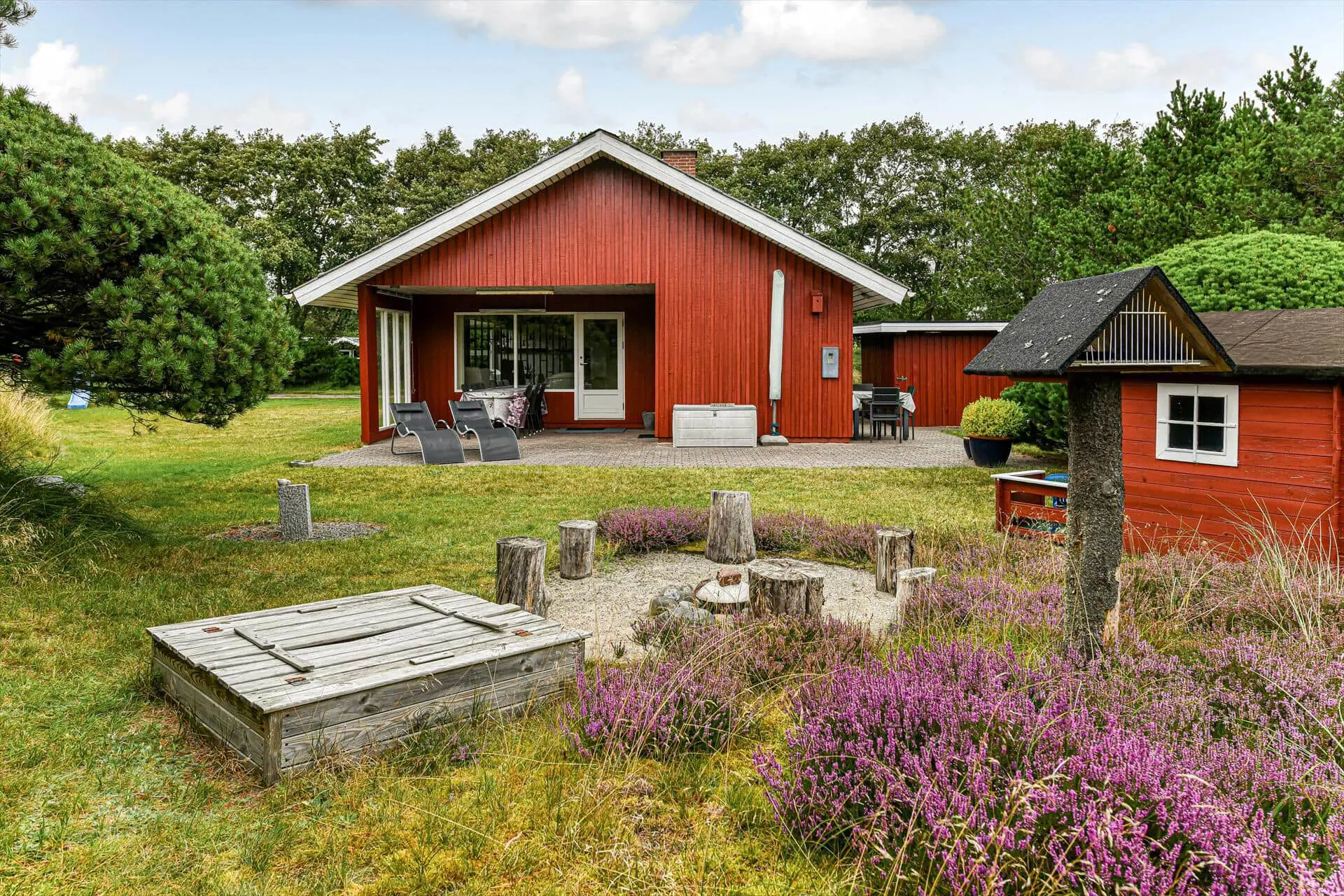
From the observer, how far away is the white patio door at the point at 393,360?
15586 mm

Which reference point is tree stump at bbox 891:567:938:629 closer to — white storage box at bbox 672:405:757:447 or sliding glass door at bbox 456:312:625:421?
white storage box at bbox 672:405:757:447

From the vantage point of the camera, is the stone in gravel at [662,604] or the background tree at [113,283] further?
the stone in gravel at [662,604]

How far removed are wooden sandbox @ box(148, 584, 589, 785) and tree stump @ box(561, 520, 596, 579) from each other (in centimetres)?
186

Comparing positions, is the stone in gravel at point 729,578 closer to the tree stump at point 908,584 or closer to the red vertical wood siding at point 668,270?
the tree stump at point 908,584

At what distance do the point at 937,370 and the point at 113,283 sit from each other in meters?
17.0

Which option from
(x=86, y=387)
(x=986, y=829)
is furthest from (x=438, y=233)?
(x=986, y=829)

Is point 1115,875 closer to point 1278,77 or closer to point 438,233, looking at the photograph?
point 438,233

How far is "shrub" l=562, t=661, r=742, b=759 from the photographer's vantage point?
3184mm

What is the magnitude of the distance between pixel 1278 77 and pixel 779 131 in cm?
2541

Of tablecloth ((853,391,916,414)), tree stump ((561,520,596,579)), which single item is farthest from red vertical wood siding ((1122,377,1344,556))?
tablecloth ((853,391,916,414))

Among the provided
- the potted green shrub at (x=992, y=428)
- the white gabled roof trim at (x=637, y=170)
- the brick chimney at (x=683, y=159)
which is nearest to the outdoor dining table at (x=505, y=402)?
the white gabled roof trim at (x=637, y=170)

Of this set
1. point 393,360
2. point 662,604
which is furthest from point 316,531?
point 393,360

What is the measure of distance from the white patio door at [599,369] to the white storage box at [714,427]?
379cm

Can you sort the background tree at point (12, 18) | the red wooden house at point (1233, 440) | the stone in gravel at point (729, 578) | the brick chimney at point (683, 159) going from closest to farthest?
1. the background tree at point (12, 18)
2. the stone in gravel at point (729, 578)
3. the red wooden house at point (1233, 440)
4. the brick chimney at point (683, 159)
